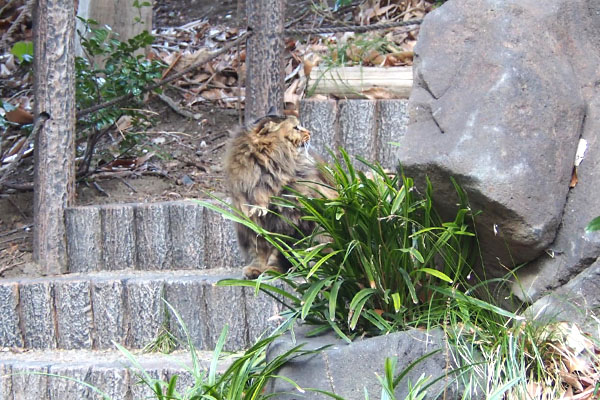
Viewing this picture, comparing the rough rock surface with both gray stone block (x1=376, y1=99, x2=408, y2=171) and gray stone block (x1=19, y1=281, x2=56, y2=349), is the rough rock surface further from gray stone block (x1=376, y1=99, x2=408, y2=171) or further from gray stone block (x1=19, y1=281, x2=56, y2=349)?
gray stone block (x1=376, y1=99, x2=408, y2=171)

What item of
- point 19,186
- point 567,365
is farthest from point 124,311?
point 567,365

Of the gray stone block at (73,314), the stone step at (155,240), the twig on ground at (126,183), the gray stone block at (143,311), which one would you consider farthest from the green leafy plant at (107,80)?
the gray stone block at (143,311)

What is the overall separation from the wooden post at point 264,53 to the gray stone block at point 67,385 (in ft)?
6.91


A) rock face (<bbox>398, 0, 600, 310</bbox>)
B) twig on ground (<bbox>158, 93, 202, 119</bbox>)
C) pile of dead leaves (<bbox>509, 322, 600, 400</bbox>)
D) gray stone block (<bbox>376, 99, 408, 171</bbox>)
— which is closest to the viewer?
pile of dead leaves (<bbox>509, 322, 600, 400</bbox>)

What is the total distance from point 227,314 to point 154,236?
0.88 meters

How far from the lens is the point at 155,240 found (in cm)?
458

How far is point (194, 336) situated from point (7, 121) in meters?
1.96

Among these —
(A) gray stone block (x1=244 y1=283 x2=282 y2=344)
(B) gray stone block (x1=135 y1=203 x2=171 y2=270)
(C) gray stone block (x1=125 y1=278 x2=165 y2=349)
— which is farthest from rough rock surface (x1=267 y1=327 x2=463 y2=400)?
(B) gray stone block (x1=135 y1=203 x2=171 y2=270)

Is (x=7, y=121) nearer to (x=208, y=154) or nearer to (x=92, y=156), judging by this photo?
(x=92, y=156)

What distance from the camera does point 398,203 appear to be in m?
2.73

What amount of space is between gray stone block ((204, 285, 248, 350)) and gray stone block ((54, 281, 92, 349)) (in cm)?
67

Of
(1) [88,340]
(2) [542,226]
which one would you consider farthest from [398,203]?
(1) [88,340]

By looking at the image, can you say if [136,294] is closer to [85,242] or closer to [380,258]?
[85,242]

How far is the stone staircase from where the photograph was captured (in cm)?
372
